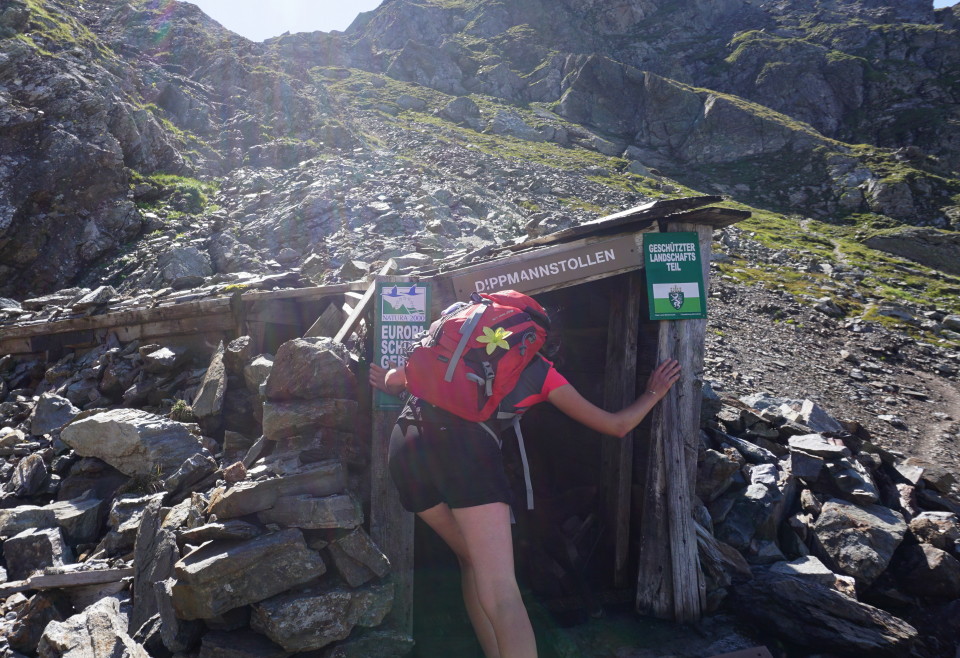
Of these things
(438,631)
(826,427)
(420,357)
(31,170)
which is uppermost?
(31,170)

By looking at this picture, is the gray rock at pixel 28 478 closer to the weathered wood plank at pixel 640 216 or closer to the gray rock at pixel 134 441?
the gray rock at pixel 134 441

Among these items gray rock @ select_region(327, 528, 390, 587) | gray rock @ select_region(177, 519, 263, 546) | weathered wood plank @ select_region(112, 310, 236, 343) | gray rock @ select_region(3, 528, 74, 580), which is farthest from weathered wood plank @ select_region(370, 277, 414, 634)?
weathered wood plank @ select_region(112, 310, 236, 343)

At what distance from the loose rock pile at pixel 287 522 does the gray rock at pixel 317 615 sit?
0.01 m

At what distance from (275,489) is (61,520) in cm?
366

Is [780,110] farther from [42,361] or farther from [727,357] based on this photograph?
[42,361]

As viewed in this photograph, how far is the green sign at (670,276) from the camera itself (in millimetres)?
5051

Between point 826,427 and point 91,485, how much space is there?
10.0 metres

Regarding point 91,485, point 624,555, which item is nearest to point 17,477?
point 91,485

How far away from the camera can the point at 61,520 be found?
593 cm

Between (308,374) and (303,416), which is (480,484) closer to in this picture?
(303,416)

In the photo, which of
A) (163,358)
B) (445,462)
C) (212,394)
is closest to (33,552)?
(212,394)

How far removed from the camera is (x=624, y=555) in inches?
216

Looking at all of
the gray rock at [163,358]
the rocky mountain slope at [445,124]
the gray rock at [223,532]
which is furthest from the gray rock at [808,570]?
the gray rock at [163,358]

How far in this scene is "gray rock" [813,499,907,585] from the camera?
5496 mm
